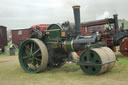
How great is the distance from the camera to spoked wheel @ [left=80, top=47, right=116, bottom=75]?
449 cm

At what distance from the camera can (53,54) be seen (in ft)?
19.5

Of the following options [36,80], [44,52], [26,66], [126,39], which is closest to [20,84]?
[36,80]

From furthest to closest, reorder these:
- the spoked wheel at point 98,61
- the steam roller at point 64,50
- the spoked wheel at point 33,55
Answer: the spoked wheel at point 33,55 → the steam roller at point 64,50 → the spoked wheel at point 98,61

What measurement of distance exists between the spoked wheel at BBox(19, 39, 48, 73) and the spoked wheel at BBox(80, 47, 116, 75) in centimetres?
123

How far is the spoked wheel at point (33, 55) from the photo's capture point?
5.45 metres

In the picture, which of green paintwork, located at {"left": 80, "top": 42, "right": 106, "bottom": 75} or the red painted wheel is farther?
the red painted wheel

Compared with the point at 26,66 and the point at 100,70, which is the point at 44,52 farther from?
the point at 100,70

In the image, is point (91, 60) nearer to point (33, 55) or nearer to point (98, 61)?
point (98, 61)

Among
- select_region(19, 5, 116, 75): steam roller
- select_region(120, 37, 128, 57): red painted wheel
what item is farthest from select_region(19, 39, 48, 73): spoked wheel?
select_region(120, 37, 128, 57): red painted wheel

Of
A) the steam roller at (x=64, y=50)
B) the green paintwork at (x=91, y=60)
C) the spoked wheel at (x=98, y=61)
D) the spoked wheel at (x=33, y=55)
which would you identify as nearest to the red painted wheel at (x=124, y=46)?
the steam roller at (x=64, y=50)

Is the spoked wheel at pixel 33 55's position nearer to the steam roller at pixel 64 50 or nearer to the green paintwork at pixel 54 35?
the steam roller at pixel 64 50

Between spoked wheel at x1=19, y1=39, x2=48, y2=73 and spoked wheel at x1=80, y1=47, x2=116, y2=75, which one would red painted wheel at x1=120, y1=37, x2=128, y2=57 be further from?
spoked wheel at x1=19, y1=39, x2=48, y2=73

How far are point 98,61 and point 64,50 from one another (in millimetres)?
1482

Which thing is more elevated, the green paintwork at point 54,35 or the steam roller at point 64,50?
the green paintwork at point 54,35
